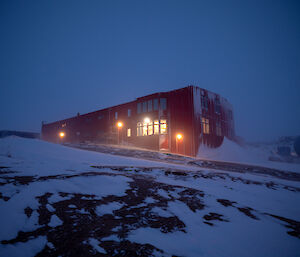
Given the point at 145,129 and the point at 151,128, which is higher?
the point at 151,128

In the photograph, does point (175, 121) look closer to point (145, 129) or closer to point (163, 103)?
point (163, 103)

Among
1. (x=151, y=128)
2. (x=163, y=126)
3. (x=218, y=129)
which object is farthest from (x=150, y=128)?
(x=218, y=129)

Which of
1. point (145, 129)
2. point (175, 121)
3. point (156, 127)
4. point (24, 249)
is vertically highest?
point (175, 121)

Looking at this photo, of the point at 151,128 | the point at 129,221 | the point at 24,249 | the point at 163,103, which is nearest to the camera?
the point at 24,249

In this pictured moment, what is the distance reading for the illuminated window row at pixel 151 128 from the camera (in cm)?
2212

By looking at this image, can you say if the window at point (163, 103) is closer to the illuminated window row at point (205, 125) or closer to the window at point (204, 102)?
the window at point (204, 102)

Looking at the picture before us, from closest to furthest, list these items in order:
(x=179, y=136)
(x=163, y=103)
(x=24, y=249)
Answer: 1. (x=24, y=249)
2. (x=179, y=136)
3. (x=163, y=103)

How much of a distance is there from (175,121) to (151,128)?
3.57m

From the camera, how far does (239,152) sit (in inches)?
855

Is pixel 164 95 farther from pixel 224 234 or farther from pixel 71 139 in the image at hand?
pixel 71 139

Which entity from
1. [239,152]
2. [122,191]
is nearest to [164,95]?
[239,152]

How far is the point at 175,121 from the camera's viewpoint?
21516 millimetres

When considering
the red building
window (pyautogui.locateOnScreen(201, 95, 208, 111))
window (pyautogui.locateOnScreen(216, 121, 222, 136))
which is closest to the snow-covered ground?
the red building

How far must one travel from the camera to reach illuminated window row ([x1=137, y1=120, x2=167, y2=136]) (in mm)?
22125
